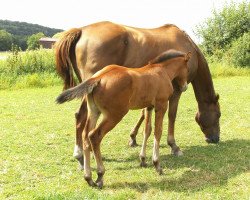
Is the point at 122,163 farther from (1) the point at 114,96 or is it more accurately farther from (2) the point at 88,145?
(1) the point at 114,96

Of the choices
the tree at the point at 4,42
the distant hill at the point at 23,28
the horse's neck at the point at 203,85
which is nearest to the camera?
the horse's neck at the point at 203,85

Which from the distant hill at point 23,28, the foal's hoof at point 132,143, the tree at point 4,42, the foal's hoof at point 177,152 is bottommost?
the distant hill at point 23,28

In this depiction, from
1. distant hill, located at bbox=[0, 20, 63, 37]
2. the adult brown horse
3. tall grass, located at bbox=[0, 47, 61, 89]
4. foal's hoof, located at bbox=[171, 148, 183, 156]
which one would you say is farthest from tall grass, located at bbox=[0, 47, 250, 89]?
distant hill, located at bbox=[0, 20, 63, 37]

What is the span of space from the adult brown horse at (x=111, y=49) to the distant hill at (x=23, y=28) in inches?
2423

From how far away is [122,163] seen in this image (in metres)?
5.53

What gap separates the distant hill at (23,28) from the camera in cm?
6462

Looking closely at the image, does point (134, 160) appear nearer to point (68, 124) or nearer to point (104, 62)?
point (104, 62)

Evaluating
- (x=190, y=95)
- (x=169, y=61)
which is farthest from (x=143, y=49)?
(x=190, y=95)

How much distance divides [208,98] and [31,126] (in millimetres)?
4007

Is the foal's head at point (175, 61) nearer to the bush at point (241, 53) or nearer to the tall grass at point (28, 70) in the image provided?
the tall grass at point (28, 70)

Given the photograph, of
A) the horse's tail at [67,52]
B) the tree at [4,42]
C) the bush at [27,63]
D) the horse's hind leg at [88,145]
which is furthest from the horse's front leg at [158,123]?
the tree at [4,42]

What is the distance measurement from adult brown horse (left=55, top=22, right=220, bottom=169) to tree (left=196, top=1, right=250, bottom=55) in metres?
18.1

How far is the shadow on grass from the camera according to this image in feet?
14.9

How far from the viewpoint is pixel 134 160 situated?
5719 mm
